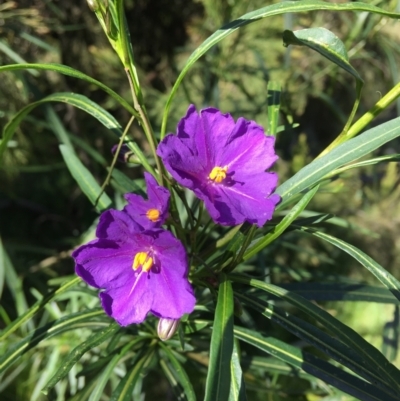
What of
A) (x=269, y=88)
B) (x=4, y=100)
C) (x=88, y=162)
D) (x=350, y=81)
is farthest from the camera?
(x=350, y=81)

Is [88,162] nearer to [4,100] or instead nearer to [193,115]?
[4,100]

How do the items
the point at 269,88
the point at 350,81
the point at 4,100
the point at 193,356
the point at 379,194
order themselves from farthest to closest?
the point at 350,81 < the point at 379,194 < the point at 4,100 < the point at 193,356 < the point at 269,88

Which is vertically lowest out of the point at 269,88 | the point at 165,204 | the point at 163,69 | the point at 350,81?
the point at 165,204

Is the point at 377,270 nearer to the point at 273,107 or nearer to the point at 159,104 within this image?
the point at 273,107

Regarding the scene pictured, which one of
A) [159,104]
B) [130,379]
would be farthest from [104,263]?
[159,104]

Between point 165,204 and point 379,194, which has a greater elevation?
point 379,194

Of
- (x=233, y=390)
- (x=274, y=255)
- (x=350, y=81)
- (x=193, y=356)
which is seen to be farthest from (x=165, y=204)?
(x=350, y=81)

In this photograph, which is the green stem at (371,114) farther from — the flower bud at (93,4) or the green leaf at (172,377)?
the green leaf at (172,377)
